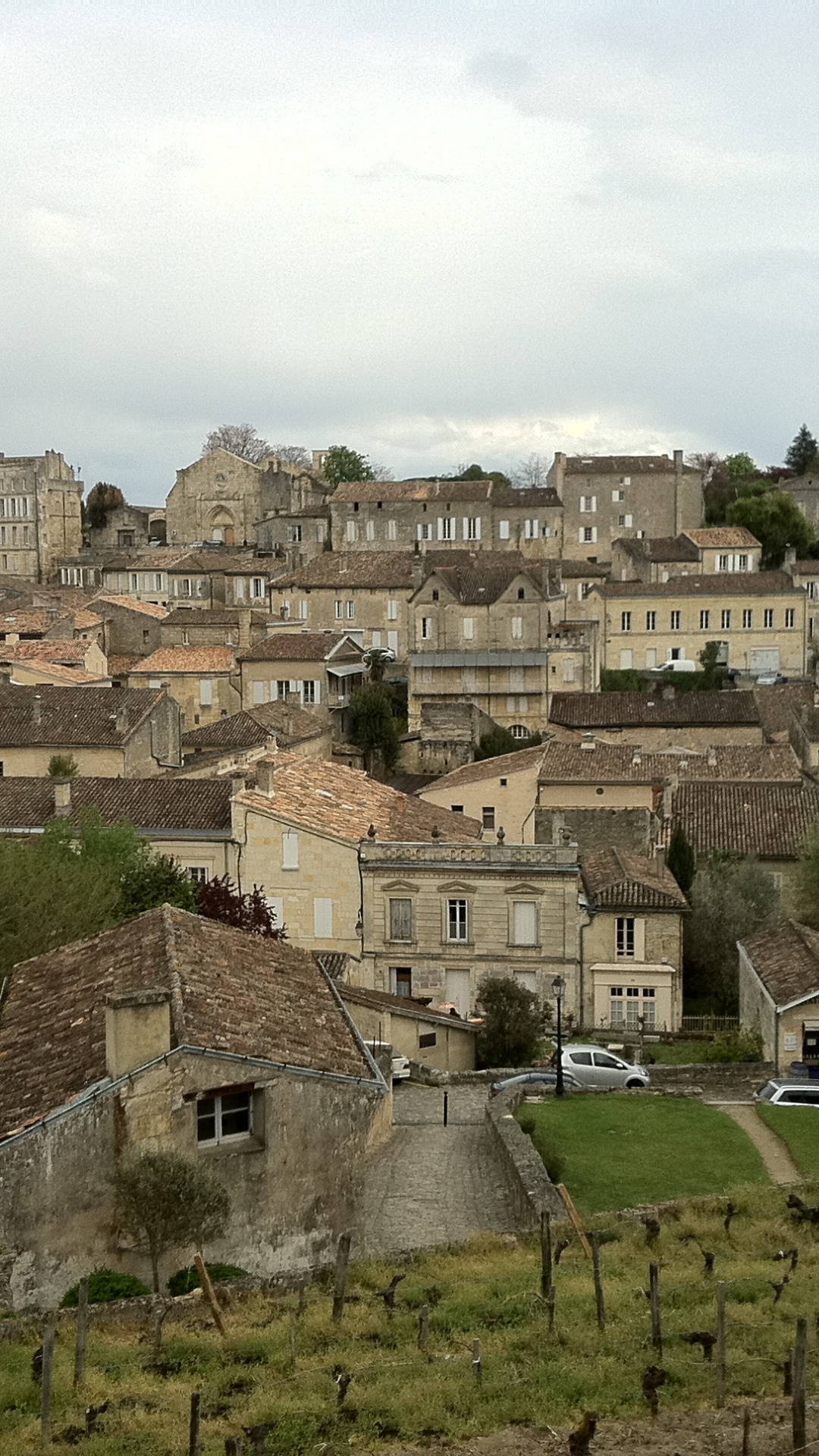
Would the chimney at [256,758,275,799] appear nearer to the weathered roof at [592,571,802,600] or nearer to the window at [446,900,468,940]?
the window at [446,900,468,940]

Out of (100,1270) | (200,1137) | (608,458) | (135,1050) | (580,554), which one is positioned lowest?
(100,1270)

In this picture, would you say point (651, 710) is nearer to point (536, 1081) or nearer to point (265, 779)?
point (265, 779)

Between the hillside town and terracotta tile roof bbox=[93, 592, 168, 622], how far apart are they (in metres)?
0.45

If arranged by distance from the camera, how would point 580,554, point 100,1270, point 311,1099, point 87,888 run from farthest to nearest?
point 580,554
point 87,888
point 311,1099
point 100,1270

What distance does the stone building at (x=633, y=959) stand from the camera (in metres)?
34.4

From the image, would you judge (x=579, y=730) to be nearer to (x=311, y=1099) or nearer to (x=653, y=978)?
(x=653, y=978)

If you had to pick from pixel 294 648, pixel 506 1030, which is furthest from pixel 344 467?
pixel 506 1030

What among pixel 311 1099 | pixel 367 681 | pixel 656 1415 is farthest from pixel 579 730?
pixel 656 1415

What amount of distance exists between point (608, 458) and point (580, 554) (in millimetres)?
7146

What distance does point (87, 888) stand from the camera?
88.2 feet

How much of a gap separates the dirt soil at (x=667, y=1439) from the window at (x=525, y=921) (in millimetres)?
22929

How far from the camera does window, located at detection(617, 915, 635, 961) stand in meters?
34.6

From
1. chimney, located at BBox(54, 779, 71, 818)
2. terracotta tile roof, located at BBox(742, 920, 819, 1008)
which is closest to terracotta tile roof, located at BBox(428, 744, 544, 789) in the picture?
chimney, located at BBox(54, 779, 71, 818)

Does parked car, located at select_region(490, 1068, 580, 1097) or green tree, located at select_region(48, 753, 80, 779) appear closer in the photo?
parked car, located at select_region(490, 1068, 580, 1097)
